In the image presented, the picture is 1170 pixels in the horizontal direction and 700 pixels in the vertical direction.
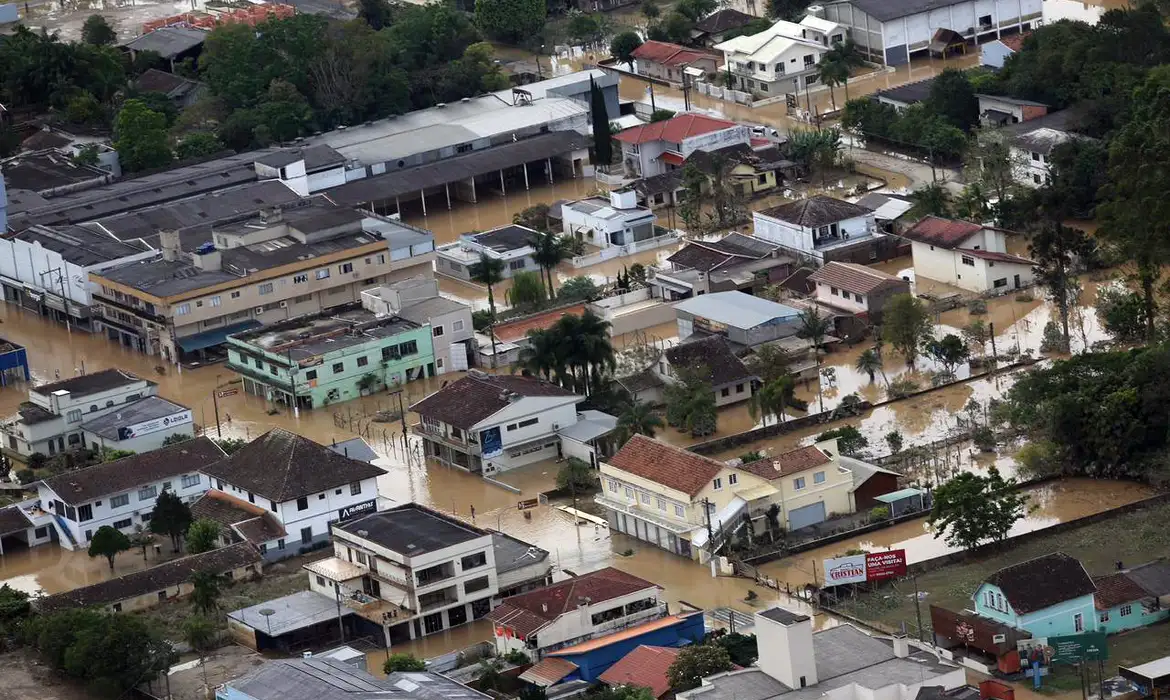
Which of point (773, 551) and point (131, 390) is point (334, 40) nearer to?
point (131, 390)

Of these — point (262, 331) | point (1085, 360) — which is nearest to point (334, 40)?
point (262, 331)

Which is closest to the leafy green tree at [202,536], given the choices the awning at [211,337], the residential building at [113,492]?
the residential building at [113,492]

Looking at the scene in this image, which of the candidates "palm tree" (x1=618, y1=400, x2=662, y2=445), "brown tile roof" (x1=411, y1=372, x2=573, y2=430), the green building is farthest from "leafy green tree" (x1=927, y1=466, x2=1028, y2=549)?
the green building

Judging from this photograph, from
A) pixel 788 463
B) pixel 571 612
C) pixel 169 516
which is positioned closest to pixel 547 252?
pixel 169 516

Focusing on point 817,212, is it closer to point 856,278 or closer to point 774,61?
point 856,278

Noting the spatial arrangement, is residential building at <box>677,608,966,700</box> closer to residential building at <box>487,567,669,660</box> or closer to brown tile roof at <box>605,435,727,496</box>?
residential building at <box>487,567,669,660</box>
